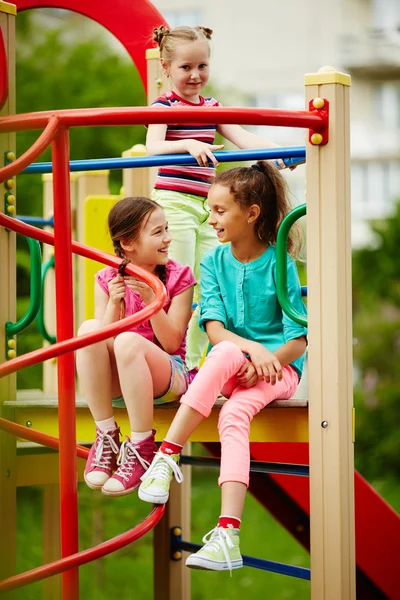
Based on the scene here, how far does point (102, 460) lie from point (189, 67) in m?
1.43

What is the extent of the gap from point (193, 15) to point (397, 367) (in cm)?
1569

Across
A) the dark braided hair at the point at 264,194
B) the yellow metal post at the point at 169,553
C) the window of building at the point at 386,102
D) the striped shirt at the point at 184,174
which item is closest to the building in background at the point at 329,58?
the window of building at the point at 386,102

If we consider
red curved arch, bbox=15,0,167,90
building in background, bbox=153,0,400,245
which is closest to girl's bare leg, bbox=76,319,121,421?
red curved arch, bbox=15,0,167,90

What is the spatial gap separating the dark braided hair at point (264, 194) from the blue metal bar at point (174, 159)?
56 millimetres

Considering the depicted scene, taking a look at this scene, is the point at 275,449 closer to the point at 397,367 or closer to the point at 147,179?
the point at 147,179

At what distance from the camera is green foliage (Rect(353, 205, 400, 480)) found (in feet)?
35.2

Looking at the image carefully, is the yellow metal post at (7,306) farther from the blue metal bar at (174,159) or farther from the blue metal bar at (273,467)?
the blue metal bar at (273,467)

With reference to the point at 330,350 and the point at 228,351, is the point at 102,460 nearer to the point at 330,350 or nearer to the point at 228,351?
the point at 228,351

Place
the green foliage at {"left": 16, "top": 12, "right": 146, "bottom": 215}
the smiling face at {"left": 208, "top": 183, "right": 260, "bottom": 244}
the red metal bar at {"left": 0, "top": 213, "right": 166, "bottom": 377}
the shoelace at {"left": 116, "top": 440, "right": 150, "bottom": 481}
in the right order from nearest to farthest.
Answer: the red metal bar at {"left": 0, "top": 213, "right": 166, "bottom": 377}, the shoelace at {"left": 116, "top": 440, "right": 150, "bottom": 481}, the smiling face at {"left": 208, "top": 183, "right": 260, "bottom": 244}, the green foliage at {"left": 16, "top": 12, "right": 146, "bottom": 215}

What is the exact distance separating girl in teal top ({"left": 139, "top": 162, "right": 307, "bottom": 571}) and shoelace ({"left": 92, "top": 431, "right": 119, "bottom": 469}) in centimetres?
19

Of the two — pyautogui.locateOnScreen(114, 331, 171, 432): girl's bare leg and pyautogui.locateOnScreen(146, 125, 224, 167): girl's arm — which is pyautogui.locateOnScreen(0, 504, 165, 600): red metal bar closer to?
pyautogui.locateOnScreen(114, 331, 171, 432): girl's bare leg

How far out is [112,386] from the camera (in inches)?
111

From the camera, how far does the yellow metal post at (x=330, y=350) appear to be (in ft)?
8.53

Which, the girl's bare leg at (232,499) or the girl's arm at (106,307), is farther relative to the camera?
the girl's arm at (106,307)
